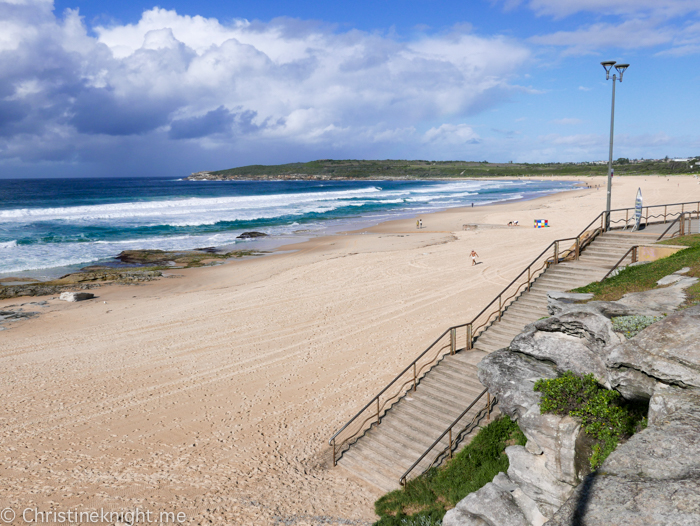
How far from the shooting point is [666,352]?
685 cm

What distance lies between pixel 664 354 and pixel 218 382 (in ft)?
41.6

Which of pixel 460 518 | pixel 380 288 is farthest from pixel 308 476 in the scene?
pixel 380 288

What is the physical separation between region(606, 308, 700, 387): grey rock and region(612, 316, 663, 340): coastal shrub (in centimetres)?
59

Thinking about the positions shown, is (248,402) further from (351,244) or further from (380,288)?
(351,244)

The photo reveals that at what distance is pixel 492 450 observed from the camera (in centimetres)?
1040

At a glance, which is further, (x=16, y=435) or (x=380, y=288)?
(x=380, y=288)

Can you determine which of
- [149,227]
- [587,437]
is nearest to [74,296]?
[587,437]

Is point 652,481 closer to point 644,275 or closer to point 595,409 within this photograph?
point 595,409

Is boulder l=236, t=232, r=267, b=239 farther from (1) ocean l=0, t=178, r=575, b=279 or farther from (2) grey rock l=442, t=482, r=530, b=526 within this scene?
(2) grey rock l=442, t=482, r=530, b=526

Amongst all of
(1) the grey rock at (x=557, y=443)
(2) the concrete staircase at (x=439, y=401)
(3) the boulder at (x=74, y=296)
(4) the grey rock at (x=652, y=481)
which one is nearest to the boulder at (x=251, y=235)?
(3) the boulder at (x=74, y=296)

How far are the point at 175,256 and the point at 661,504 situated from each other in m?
37.7

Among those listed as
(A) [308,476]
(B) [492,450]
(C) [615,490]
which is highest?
(C) [615,490]

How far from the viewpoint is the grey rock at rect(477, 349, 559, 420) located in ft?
30.0

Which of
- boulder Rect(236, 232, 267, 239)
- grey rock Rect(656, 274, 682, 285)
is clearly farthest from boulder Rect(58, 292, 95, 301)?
grey rock Rect(656, 274, 682, 285)
